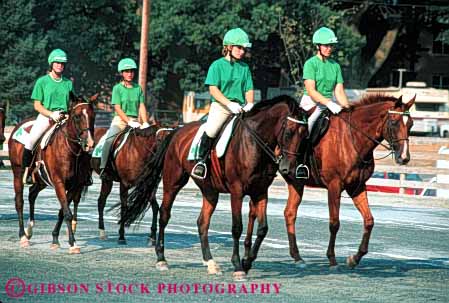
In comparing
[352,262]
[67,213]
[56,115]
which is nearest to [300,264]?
[352,262]

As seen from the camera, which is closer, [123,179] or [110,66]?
[123,179]

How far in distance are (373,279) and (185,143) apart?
3066 mm

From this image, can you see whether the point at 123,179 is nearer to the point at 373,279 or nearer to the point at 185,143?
the point at 185,143

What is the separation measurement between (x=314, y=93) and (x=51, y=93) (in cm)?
425

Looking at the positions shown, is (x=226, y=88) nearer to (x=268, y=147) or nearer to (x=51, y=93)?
(x=268, y=147)

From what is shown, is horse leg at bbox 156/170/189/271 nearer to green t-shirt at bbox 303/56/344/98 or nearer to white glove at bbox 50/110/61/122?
green t-shirt at bbox 303/56/344/98

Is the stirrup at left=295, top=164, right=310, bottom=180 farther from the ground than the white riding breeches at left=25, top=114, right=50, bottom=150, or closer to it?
closer to it

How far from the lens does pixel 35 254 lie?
15.5m

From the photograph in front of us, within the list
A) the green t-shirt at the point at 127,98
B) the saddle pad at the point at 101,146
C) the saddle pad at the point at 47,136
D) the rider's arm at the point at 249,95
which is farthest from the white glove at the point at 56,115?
the rider's arm at the point at 249,95

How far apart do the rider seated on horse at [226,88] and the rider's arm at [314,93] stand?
1251 millimetres

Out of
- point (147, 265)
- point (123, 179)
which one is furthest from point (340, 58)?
point (147, 265)

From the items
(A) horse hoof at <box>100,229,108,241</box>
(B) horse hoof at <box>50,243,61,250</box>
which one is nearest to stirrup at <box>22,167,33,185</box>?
(A) horse hoof at <box>100,229,108,241</box>

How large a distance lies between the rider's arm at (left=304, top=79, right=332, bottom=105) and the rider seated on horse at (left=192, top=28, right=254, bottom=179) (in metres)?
1.25

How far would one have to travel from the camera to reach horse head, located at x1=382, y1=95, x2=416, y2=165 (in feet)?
49.0
